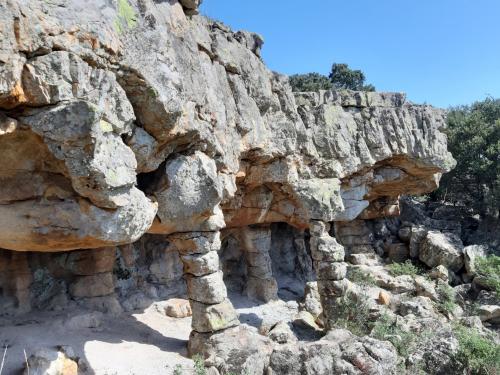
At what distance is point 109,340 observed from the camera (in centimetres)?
945

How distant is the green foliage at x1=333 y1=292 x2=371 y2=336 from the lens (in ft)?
38.8

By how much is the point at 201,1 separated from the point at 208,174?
4064 millimetres

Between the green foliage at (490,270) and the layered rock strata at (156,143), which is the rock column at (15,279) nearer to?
the layered rock strata at (156,143)

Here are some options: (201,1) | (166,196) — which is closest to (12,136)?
(166,196)

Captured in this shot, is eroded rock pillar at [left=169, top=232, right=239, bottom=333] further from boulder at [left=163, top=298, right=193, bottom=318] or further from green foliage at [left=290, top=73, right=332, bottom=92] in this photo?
green foliage at [left=290, top=73, right=332, bottom=92]

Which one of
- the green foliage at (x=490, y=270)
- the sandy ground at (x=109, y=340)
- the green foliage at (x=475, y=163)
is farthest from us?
the green foliage at (x=475, y=163)

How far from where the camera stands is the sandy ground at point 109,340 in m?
8.20

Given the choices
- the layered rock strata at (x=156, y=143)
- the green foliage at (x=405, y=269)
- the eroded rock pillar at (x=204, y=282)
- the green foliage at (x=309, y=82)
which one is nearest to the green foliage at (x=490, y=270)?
the green foliage at (x=405, y=269)

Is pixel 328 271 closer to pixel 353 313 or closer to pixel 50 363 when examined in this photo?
pixel 353 313

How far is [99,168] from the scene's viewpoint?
5.92m

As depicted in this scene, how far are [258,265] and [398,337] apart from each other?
6.49 meters

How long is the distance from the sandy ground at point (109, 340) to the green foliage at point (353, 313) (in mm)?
4617

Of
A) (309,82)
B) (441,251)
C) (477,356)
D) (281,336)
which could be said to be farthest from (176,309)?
(309,82)

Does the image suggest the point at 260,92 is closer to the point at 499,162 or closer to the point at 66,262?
the point at 66,262
